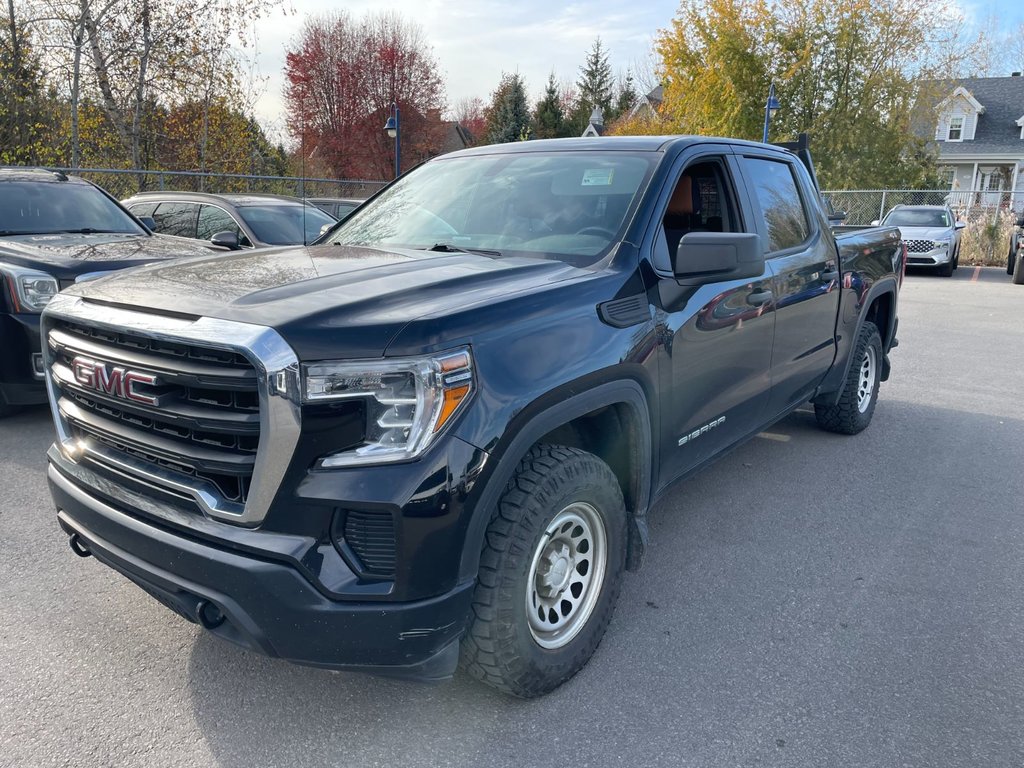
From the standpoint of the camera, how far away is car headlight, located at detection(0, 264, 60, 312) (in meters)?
5.07

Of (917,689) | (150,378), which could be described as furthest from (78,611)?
(917,689)

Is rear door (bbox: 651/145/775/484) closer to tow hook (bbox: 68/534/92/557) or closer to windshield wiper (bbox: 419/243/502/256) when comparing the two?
windshield wiper (bbox: 419/243/502/256)

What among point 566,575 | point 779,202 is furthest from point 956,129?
point 566,575

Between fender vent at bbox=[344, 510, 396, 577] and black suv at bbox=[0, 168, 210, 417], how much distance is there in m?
3.99

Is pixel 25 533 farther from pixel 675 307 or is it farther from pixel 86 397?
pixel 675 307

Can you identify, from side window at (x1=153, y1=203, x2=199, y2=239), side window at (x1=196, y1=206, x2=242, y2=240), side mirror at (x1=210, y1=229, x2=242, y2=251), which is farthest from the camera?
side window at (x1=153, y1=203, x2=199, y2=239)

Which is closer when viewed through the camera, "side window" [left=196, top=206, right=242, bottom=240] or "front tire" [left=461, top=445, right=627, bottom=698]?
"front tire" [left=461, top=445, right=627, bottom=698]

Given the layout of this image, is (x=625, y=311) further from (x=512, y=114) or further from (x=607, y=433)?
(x=512, y=114)

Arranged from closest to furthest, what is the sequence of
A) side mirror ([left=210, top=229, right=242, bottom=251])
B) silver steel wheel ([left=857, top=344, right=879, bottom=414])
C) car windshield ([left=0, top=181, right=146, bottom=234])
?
1. side mirror ([left=210, top=229, right=242, bottom=251])
2. silver steel wheel ([left=857, top=344, right=879, bottom=414])
3. car windshield ([left=0, top=181, right=146, bottom=234])

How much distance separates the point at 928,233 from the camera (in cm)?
1805

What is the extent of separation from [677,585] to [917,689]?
3.39 feet

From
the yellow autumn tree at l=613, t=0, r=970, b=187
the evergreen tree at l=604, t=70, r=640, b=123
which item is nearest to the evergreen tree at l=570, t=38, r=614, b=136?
the evergreen tree at l=604, t=70, r=640, b=123

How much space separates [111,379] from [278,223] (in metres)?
6.60

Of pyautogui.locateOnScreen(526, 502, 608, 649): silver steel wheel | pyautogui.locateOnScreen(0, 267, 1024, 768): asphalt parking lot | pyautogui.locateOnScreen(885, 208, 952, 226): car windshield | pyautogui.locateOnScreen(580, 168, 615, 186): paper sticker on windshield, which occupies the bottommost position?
pyautogui.locateOnScreen(0, 267, 1024, 768): asphalt parking lot
